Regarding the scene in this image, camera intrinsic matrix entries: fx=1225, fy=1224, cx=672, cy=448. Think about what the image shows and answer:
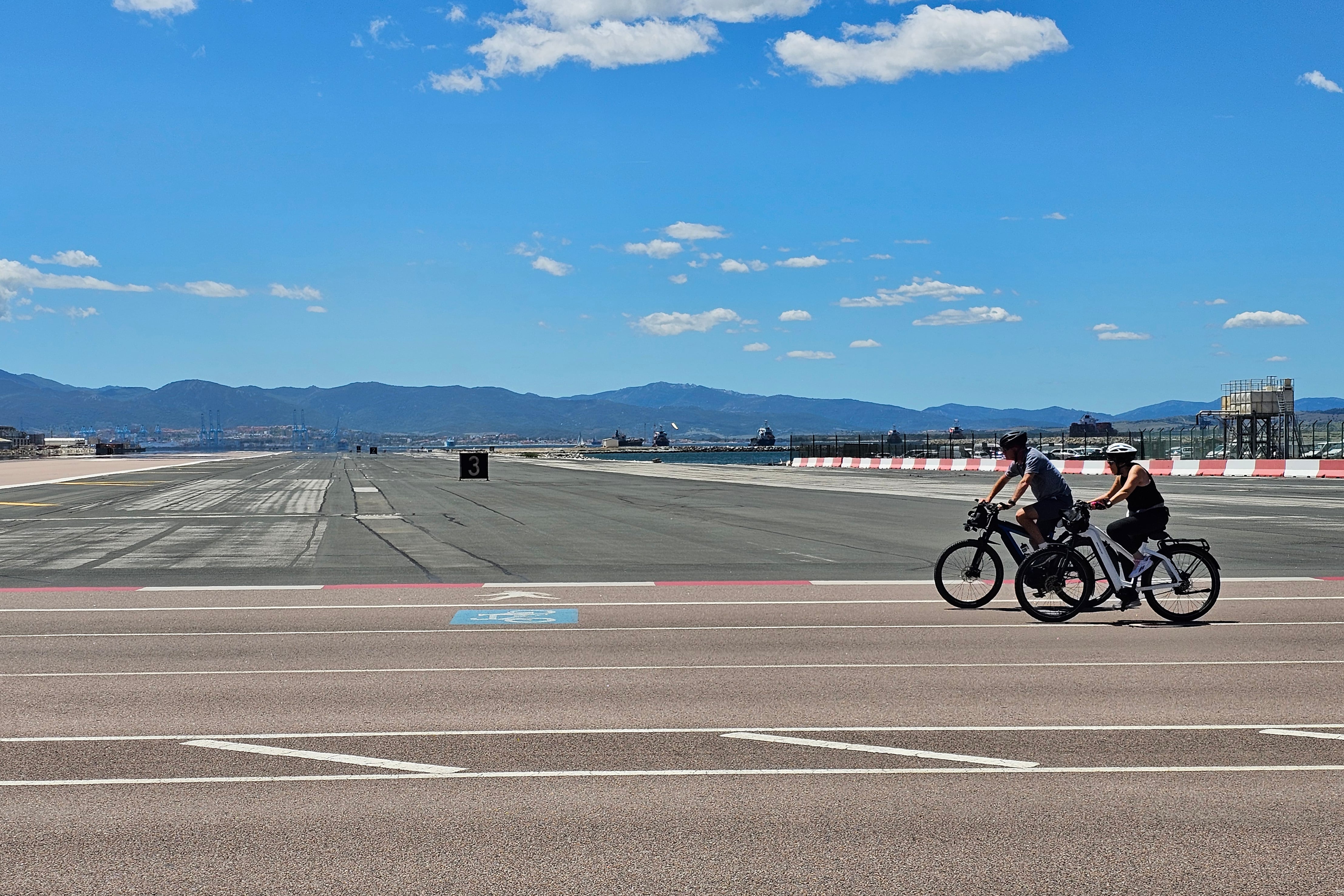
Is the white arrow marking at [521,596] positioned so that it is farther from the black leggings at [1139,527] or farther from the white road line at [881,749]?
the white road line at [881,749]

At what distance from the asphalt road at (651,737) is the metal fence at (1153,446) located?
114 feet

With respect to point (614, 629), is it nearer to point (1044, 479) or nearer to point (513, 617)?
point (513, 617)

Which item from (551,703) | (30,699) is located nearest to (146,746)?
(30,699)

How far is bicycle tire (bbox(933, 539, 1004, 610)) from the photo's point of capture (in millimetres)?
13742

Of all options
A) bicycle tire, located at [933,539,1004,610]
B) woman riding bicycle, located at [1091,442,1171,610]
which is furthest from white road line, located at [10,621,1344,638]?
bicycle tire, located at [933,539,1004,610]

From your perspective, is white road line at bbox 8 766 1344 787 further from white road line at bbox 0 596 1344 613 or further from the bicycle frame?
white road line at bbox 0 596 1344 613

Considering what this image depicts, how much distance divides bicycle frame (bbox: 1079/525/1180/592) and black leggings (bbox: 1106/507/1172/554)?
76 millimetres

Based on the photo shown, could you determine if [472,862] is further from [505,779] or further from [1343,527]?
[1343,527]

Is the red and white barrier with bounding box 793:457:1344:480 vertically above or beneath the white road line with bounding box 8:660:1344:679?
above

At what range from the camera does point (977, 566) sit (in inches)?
544

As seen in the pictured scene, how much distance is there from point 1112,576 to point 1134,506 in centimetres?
74

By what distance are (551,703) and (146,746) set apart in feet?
8.79

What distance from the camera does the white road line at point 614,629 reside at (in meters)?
12.0

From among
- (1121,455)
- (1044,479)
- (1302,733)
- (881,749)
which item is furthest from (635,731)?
(1044,479)
